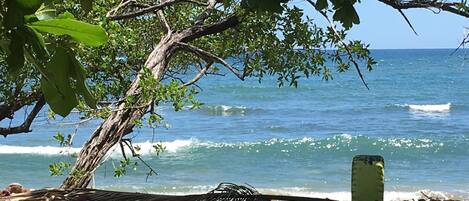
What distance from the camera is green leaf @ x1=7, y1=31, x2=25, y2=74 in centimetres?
86

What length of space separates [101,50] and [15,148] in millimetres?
15841

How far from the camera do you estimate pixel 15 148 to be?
59.7ft

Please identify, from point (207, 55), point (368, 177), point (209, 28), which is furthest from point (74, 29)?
point (207, 55)

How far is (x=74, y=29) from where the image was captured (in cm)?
88

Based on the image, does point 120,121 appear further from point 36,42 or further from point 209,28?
point 36,42

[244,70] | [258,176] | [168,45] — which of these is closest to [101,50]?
[168,45]

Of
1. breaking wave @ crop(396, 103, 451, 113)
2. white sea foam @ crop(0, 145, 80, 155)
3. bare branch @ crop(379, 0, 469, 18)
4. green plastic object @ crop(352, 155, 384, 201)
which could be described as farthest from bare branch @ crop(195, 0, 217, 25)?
breaking wave @ crop(396, 103, 451, 113)

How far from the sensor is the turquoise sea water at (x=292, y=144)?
12984 mm

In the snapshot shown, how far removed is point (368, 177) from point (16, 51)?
70 cm

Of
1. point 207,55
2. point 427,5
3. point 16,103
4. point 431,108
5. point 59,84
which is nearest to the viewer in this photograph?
point 59,84

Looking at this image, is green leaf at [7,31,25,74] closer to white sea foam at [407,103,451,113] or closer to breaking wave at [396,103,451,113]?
breaking wave at [396,103,451,113]

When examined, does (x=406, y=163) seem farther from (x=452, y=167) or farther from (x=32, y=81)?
(x=32, y=81)

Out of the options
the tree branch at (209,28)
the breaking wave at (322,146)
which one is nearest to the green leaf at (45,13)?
the tree branch at (209,28)

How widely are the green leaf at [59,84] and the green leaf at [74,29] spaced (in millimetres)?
73
